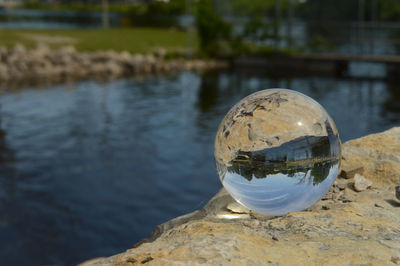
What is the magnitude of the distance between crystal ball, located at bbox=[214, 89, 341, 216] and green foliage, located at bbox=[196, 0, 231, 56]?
25.7m

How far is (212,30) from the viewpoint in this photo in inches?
1142

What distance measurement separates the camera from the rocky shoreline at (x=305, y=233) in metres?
2.90

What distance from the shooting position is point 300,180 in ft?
11.7

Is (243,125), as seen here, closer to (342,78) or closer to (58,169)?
(58,169)

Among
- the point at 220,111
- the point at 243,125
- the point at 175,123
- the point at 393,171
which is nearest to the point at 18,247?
the point at 243,125

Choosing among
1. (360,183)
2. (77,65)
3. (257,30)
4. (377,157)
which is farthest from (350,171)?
(257,30)

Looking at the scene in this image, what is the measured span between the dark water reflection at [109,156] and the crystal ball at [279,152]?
9.88 ft

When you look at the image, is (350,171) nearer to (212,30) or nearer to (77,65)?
(77,65)

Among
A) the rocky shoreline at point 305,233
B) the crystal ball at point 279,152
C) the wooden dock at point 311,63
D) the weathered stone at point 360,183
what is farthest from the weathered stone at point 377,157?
the wooden dock at point 311,63

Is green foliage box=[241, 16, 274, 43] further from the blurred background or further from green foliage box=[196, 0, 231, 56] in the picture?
green foliage box=[196, 0, 231, 56]

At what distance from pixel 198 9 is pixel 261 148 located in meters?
26.8

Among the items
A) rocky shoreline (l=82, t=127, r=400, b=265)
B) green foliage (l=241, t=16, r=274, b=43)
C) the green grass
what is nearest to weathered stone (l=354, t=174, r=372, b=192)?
rocky shoreline (l=82, t=127, r=400, b=265)

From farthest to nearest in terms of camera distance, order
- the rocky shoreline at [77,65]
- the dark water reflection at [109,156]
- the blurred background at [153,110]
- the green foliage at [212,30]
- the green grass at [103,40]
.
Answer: the green grass at [103,40] < the green foliage at [212,30] < the rocky shoreline at [77,65] < the blurred background at [153,110] < the dark water reflection at [109,156]

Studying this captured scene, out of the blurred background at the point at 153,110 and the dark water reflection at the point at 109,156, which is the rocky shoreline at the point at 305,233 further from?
the blurred background at the point at 153,110
